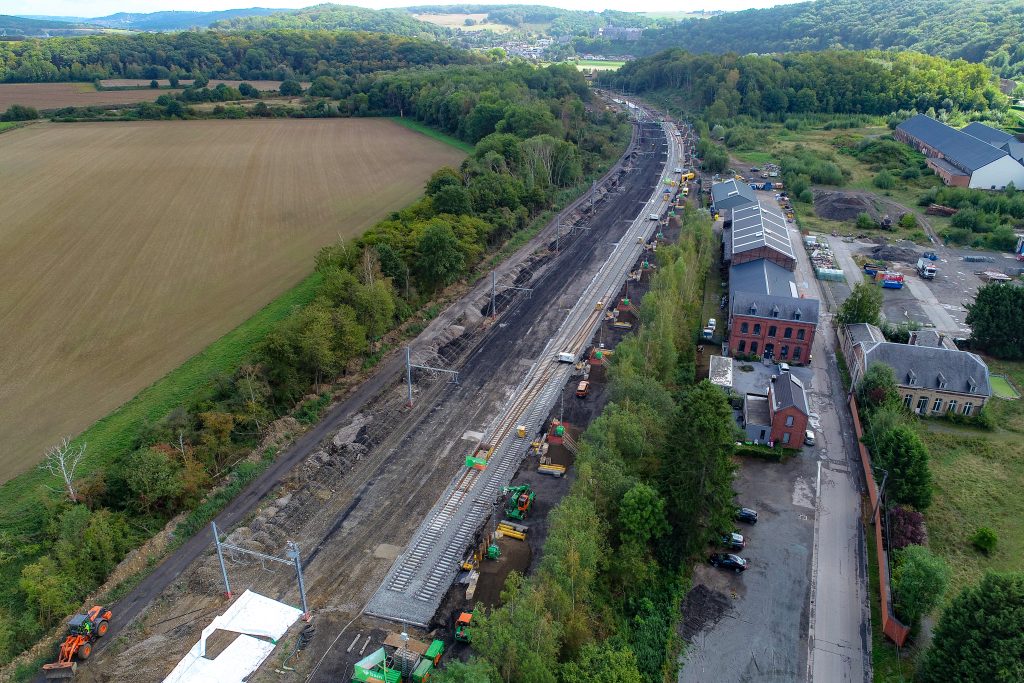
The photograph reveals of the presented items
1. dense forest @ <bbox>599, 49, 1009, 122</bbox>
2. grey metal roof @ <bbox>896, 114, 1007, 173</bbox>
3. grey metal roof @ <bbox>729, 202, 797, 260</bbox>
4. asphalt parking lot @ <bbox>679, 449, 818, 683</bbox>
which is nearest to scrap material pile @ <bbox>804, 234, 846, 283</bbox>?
grey metal roof @ <bbox>729, 202, 797, 260</bbox>

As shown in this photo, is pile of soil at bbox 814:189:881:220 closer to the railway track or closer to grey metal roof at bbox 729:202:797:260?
grey metal roof at bbox 729:202:797:260

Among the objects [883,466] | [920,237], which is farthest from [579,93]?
[883,466]

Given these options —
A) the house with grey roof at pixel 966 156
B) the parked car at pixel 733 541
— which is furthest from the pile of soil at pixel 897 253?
the parked car at pixel 733 541

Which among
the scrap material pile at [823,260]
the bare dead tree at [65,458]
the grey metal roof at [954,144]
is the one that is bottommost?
the bare dead tree at [65,458]

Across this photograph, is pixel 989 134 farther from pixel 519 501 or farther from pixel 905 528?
pixel 519 501

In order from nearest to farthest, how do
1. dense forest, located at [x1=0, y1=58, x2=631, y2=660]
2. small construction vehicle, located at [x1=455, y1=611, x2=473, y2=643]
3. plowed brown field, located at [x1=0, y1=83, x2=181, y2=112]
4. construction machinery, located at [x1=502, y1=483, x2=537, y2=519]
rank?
small construction vehicle, located at [x1=455, y1=611, x2=473, y2=643] < dense forest, located at [x1=0, y1=58, x2=631, y2=660] < construction machinery, located at [x1=502, y1=483, x2=537, y2=519] < plowed brown field, located at [x1=0, y1=83, x2=181, y2=112]

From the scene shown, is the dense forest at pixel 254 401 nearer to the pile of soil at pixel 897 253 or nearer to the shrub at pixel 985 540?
the shrub at pixel 985 540

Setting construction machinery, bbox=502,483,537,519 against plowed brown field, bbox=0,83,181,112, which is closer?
construction machinery, bbox=502,483,537,519
